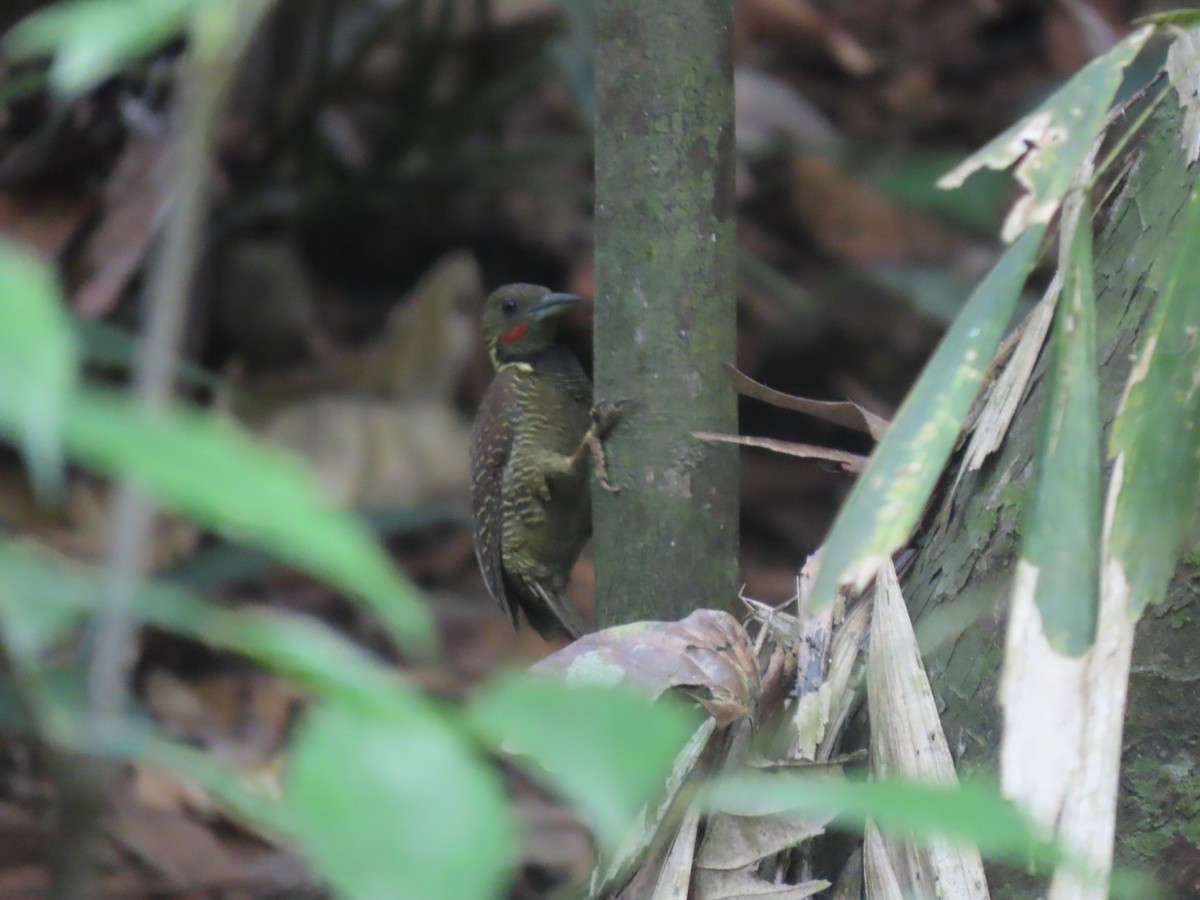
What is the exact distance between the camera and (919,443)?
1310 mm

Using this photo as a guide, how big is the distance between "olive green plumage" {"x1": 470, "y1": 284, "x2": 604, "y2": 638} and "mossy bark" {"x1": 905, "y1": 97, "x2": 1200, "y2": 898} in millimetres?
1603

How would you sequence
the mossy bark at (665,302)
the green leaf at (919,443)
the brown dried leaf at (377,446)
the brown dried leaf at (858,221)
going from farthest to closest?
1. the brown dried leaf at (858,221)
2. the brown dried leaf at (377,446)
3. the mossy bark at (665,302)
4. the green leaf at (919,443)

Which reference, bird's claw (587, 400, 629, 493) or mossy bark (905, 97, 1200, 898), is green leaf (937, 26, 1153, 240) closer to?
mossy bark (905, 97, 1200, 898)

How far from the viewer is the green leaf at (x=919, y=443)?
1.26 metres

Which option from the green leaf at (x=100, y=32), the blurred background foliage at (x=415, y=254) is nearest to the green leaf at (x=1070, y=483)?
the green leaf at (x=100, y=32)

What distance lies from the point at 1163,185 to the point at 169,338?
1.32 metres

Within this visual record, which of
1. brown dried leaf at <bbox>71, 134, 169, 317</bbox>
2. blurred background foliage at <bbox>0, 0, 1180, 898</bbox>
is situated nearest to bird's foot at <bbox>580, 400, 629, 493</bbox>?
blurred background foliage at <bbox>0, 0, 1180, 898</bbox>

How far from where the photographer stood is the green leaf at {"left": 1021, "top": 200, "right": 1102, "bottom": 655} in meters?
1.27

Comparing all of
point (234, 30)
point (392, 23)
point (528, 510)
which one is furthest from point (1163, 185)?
point (392, 23)

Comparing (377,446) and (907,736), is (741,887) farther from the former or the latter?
(377,446)

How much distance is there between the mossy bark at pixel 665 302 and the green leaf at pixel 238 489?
139 cm

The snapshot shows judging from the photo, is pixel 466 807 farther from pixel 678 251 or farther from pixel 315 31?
pixel 315 31

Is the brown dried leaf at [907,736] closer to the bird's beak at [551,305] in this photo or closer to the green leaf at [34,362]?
the green leaf at [34,362]

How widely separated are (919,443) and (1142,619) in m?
0.45
